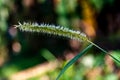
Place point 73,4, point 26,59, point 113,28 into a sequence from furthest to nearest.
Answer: point 26,59, point 113,28, point 73,4

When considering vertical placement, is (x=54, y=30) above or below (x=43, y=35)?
above

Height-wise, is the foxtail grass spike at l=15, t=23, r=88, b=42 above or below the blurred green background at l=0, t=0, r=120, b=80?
above

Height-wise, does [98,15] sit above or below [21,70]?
above

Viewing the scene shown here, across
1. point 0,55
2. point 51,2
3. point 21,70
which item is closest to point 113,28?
point 51,2

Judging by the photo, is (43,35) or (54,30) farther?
(43,35)

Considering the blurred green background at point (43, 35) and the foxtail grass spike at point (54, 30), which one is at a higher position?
the foxtail grass spike at point (54, 30)

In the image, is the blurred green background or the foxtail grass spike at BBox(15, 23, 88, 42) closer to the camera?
the foxtail grass spike at BBox(15, 23, 88, 42)

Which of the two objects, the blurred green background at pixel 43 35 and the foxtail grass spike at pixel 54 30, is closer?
the foxtail grass spike at pixel 54 30

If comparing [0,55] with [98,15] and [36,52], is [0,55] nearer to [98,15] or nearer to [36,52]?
[36,52]
